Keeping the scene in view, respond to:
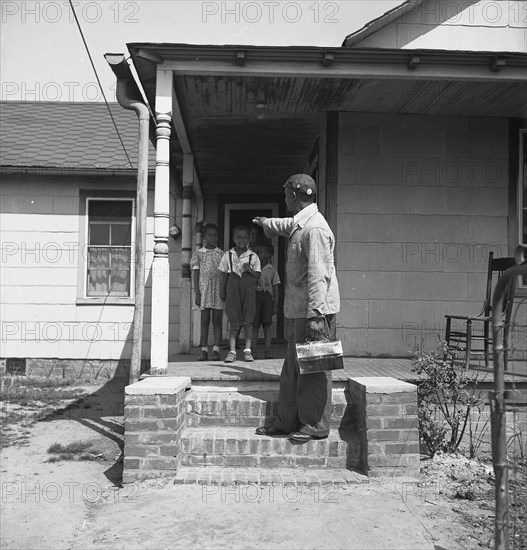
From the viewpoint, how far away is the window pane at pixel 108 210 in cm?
971

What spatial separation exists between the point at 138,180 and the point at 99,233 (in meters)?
4.28

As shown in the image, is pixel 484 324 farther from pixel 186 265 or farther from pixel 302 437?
pixel 186 265

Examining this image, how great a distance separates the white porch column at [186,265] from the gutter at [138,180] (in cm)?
231

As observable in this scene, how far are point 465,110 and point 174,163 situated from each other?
4641mm

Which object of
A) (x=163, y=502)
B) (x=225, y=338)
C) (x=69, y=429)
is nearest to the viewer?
(x=163, y=502)

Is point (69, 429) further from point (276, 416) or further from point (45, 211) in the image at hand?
point (45, 211)

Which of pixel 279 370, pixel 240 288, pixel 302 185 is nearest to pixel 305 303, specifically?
pixel 302 185

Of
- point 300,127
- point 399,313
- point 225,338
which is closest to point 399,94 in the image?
point 300,127

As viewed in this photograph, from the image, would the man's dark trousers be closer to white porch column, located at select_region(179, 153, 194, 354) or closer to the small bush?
the small bush

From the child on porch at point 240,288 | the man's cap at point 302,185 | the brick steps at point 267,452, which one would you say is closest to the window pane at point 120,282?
the child on porch at point 240,288

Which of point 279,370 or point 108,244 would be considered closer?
point 279,370

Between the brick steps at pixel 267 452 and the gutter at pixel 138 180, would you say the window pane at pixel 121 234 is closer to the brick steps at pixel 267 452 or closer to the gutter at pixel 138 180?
the gutter at pixel 138 180

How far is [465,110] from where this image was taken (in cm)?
703

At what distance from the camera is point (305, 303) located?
4.38 metres
